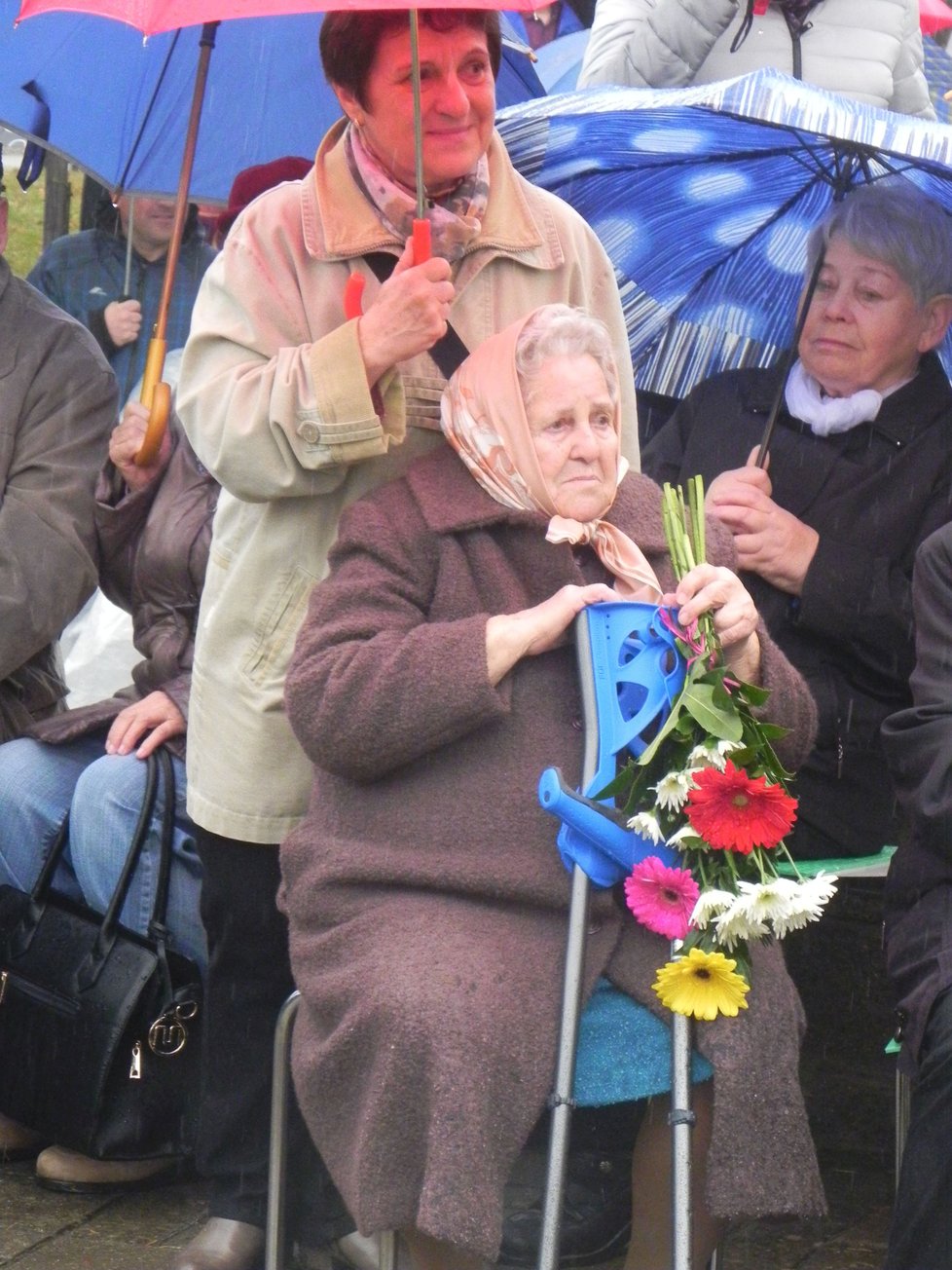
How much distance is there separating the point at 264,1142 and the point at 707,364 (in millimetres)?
2100

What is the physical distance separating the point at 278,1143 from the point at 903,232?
2.30 metres

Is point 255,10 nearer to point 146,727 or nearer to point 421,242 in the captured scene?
point 421,242

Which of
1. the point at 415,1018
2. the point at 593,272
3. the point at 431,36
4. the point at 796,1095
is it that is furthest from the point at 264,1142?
the point at 431,36

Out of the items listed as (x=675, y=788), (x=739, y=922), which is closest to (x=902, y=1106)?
(x=739, y=922)

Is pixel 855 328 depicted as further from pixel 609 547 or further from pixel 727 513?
pixel 609 547

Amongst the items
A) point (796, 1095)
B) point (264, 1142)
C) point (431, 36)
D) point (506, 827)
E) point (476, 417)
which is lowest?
point (264, 1142)

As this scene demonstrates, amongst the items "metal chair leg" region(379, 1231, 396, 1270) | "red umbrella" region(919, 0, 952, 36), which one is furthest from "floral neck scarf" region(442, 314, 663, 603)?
"red umbrella" region(919, 0, 952, 36)

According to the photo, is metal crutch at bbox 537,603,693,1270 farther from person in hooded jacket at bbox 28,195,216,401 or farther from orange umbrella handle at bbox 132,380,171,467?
person in hooded jacket at bbox 28,195,216,401

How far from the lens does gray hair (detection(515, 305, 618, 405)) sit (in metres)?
3.06

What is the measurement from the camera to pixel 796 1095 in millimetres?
2770

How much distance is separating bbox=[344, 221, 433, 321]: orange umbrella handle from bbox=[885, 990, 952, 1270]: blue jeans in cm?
148

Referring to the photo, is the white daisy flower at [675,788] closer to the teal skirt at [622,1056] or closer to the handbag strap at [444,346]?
the teal skirt at [622,1056]

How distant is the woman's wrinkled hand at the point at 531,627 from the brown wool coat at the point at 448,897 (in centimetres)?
3

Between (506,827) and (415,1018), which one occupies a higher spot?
(506,827)
